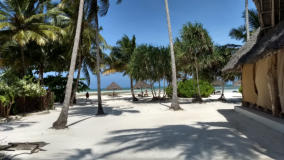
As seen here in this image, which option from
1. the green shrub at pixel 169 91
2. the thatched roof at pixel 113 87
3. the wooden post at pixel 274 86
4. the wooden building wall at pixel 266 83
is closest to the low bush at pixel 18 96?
the wooden post at pixel 274 86

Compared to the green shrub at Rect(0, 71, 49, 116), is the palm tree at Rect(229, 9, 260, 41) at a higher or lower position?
higher

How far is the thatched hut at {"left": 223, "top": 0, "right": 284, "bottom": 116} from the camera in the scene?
253 inches

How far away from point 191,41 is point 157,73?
499 cm

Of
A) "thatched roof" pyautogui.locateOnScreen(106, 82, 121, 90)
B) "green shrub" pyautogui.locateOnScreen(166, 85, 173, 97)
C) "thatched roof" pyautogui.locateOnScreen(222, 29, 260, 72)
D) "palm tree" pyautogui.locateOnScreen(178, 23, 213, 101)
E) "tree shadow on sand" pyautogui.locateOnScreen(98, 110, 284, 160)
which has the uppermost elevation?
"palm tree" pyautogui.locateOnScreen(178, 23, 213, 101)

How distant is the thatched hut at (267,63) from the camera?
643 cm

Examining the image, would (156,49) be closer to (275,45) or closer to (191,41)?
(191,41)

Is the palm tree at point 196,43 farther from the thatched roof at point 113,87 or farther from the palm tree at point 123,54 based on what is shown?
the thatched roof at point 113,87

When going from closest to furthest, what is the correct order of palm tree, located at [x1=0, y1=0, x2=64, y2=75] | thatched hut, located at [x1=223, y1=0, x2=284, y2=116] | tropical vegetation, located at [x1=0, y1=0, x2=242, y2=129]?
thatched hut, located at [x1=223, y1=0, x2=284, y2=116] < tropical vegetation, located at [x1=0, y1=0, x2=242, y2=129] < palm tree, located at [x1=0, y1=0, x2=64, y2=75]

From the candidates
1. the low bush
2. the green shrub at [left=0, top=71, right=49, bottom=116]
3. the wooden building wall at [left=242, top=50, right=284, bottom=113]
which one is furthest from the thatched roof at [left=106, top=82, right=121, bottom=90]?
the wooden building wall at [left=242, top=50, right=284, bottom=113]

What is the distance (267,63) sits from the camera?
766 cm

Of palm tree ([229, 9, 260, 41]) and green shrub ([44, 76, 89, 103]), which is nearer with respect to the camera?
palm tree ([229, 9, 260, 41])

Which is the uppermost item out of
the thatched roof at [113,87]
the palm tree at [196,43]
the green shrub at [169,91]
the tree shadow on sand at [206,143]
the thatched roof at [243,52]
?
the palm tree at [196,43]

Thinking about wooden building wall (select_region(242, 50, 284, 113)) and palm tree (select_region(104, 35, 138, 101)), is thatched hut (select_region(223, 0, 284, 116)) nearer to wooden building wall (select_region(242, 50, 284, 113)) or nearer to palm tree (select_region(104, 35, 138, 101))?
wooden building wall (select_region(242, 50, 284, 113))

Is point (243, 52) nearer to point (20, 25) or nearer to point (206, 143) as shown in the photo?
point (206, 143)
